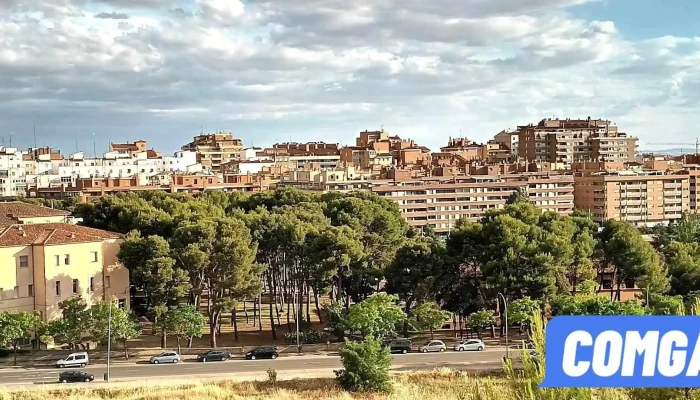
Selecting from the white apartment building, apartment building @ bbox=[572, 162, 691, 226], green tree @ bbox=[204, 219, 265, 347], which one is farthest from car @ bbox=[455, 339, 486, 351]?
the white apartment building

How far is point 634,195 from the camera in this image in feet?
349

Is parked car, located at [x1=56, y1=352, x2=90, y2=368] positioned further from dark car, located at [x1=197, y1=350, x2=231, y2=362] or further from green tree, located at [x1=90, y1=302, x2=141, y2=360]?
dark car, located at [x1=197, y1=350, x2=231, y2=362]

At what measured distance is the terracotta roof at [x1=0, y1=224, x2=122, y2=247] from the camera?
4206 cm

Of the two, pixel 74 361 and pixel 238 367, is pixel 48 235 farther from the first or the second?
pixel 238 367

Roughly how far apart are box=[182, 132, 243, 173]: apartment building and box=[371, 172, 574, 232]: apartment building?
200 feet

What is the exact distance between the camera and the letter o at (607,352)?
7.63 meters

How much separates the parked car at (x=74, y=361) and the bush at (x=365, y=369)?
1277cm

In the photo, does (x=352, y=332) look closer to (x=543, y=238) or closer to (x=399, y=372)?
(x=399, y=372)

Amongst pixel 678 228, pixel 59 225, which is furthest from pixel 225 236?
pixel 678 228

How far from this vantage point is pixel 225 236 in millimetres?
42938

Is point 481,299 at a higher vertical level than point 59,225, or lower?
lower

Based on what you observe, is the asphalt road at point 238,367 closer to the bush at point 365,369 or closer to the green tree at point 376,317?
the green tree at point 376,317

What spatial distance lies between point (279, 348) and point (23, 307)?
12.9 metres

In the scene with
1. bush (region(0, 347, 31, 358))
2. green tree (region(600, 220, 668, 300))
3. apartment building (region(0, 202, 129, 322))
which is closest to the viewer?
bush (region(0, 347, 31, 358))
